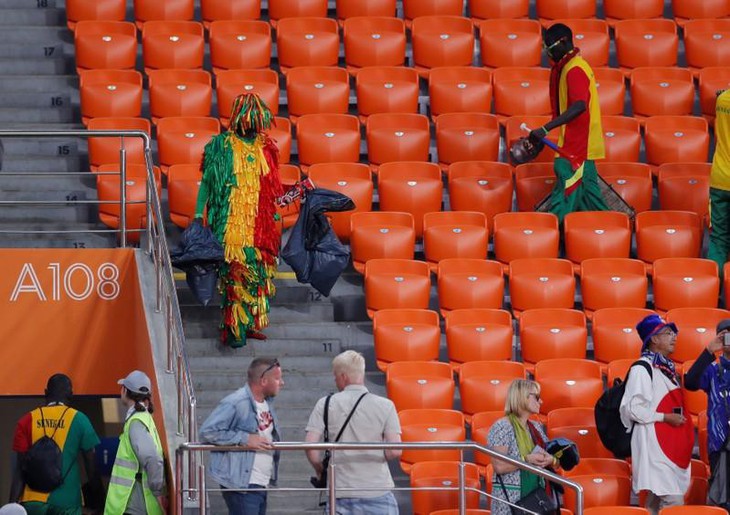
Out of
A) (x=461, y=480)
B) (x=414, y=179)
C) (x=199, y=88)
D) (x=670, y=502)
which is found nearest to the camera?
(x=461, y=480)

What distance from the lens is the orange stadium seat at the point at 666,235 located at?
1248 cm

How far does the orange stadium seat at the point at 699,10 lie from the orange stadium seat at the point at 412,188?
3.80 m

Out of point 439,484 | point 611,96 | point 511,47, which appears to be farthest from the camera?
point 511,47

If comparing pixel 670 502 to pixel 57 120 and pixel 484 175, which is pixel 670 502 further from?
pixel 57 120

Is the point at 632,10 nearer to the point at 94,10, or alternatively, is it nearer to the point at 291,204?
the point at 291,204

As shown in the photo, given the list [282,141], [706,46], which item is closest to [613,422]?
[282,141]

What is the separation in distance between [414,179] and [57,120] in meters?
3.22

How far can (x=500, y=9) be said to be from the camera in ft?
50.1

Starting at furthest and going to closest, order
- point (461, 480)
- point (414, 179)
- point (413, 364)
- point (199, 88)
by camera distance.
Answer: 1. point (199, 88)
2. point (414, 179)
3. point (413, 364)
4. point (461, 480)

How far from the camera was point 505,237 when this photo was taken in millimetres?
12320

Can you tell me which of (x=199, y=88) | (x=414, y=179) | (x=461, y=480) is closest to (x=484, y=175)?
(x=414, y=179)

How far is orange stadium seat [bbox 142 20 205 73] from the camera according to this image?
1420cm

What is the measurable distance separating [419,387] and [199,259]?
5.68 feet

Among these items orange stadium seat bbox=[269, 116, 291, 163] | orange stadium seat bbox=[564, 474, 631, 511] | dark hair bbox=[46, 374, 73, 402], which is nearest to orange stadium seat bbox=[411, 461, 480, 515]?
orange stadium seat bbox=[564, 474, 631, 511]
